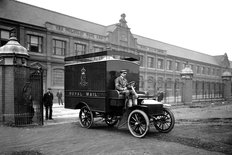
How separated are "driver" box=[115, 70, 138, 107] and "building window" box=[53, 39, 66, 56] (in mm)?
18700

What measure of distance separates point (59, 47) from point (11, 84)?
1604cm

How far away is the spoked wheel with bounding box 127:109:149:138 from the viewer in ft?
20.5

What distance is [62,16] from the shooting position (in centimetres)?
2741

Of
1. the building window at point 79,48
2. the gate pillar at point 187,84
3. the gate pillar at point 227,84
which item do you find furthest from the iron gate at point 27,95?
the gate pillar at point 227,84

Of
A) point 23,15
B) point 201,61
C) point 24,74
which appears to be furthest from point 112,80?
point 201,61

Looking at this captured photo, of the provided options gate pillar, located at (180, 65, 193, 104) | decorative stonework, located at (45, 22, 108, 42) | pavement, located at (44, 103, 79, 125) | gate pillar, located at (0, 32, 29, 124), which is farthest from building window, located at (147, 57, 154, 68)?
gate pillar, located at (0, 32, 29, 124)

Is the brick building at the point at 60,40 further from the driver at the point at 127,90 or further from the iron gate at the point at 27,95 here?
the iron gate at the point at 27,95

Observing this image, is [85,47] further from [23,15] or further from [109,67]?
[109,67]

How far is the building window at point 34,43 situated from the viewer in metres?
21.8

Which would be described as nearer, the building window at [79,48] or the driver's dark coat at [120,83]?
the driver's dark coat at [120,83]

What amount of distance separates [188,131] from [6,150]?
593 cm

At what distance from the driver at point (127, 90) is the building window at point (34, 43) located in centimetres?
1775

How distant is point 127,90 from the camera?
6.88 meters

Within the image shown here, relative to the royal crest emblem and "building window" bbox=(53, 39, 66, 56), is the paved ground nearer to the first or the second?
the royal crest emblem
